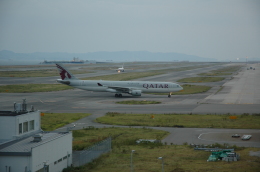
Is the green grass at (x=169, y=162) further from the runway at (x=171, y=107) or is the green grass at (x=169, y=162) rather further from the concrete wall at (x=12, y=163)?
the concrete wall at (x=12, y=163)

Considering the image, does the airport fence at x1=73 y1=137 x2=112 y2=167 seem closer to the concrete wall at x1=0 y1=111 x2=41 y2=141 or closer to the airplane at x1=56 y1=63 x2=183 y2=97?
the concrete wall at x1=0 y1=111 x2=41 y2=141

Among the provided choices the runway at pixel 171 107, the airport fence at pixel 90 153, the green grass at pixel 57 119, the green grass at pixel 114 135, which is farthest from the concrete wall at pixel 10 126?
the green grass at pixel 57 119

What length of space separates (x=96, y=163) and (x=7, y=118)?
26.9 feet

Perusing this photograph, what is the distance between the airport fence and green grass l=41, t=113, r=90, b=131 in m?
13.0

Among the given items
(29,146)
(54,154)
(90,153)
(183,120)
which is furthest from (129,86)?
(29,146)

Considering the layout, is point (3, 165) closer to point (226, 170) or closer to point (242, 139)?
point (226, 170)

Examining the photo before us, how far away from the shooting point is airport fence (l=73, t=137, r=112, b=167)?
29703 mm

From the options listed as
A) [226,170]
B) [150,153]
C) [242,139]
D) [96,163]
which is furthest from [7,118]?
[242,139]

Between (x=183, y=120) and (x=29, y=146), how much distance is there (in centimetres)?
3017

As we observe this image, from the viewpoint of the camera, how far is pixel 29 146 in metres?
25.5

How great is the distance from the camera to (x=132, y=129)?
150 ft

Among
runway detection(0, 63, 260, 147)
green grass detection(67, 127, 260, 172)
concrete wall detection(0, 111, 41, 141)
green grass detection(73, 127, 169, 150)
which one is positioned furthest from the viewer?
runway detection(0, 63, 260, 147)

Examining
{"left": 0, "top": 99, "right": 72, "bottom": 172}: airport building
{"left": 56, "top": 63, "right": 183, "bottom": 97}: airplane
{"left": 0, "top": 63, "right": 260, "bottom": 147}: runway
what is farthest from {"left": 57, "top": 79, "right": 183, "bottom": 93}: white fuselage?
{"left": 0, "top": 99, "right": 72, "bottom": 172}: airport building

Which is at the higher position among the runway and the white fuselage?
the white fuselage
